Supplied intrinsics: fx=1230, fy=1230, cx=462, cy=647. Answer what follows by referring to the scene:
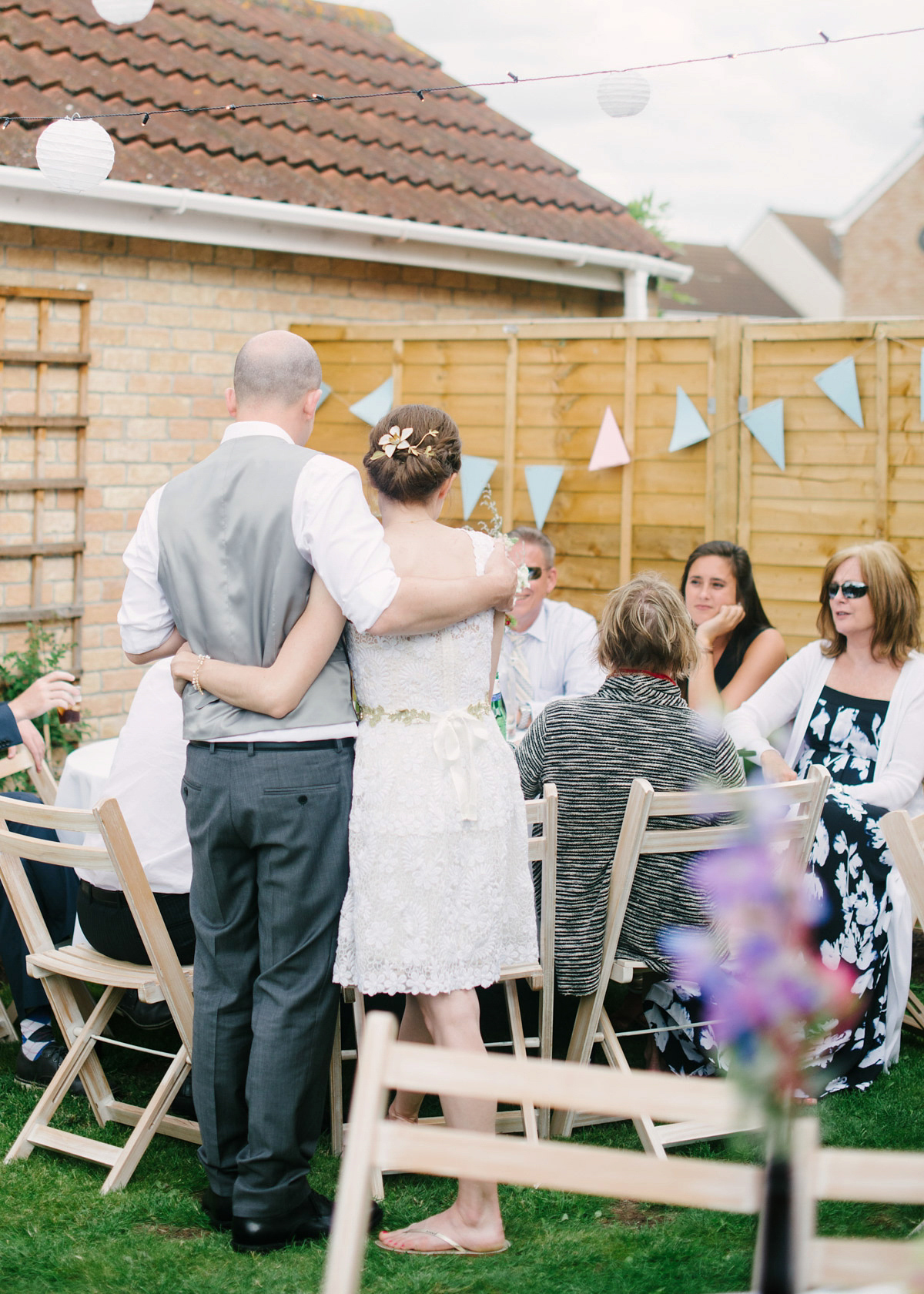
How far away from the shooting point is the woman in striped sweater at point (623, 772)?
2982mm

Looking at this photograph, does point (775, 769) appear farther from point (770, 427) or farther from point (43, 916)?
point (770, 427)

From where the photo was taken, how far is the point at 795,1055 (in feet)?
3.02

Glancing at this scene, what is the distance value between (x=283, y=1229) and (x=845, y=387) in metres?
4.26

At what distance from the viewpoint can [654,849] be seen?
288 centimetres

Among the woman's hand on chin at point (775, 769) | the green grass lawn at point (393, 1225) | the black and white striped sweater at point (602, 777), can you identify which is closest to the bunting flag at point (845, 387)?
the woman's hand on chin at point (775, 769)

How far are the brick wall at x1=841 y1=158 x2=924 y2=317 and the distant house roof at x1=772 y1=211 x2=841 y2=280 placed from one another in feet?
24.9

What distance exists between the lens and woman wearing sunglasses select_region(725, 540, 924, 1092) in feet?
10.8

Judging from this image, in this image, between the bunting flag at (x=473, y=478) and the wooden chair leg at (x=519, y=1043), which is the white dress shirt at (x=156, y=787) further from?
the bunting flag at (x=473, y=478)

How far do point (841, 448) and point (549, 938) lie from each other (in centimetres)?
335

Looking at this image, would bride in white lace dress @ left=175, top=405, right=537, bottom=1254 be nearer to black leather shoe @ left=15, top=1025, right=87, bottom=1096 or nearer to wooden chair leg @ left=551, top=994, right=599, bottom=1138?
wooden chair leg @ left=551, top=994, right=599, bottom=1138

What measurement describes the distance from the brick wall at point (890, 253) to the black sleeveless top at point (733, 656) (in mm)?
25472

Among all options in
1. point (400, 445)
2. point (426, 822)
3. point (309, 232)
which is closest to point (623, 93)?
point (400, 445)

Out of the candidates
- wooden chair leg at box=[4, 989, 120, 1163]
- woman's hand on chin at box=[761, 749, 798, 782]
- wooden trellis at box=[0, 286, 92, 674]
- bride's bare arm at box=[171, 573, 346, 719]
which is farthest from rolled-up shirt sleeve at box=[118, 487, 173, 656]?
wooden trellis at box=[0, 286, 92, 674]

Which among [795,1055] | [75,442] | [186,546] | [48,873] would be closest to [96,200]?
[75,442]
